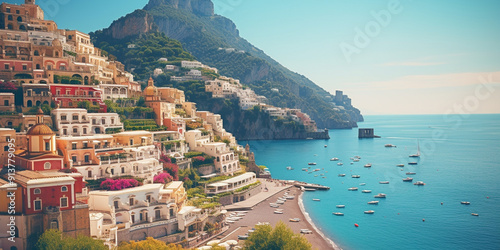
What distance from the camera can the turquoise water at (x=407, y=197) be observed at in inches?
1891

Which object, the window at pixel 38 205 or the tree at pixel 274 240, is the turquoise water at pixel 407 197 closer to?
the tree at pixel 274 240

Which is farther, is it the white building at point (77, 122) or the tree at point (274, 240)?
the white building at point (77, 122)

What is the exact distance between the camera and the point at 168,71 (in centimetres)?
13450

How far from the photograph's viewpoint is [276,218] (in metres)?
50.9

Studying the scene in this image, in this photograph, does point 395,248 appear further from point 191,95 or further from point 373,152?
point 191,95

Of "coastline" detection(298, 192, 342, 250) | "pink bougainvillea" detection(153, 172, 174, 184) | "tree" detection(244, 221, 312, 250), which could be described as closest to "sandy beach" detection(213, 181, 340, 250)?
"coastline" detection(298, 192, 342, 250)

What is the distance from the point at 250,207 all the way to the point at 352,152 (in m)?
72.3

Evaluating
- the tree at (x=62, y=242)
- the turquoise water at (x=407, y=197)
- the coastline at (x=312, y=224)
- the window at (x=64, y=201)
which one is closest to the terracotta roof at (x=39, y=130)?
the window at (x=64, y=201)

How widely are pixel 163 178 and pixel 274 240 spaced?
59.4ft

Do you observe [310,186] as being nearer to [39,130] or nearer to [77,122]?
[77,122]

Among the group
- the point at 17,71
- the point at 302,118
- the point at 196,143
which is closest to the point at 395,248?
the point at 196,143

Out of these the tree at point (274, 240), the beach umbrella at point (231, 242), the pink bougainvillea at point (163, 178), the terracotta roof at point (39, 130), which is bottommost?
the beach umbrella at point (231, 242)

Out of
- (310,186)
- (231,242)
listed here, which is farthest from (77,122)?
(310,186)

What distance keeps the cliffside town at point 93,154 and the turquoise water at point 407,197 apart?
13.6m
